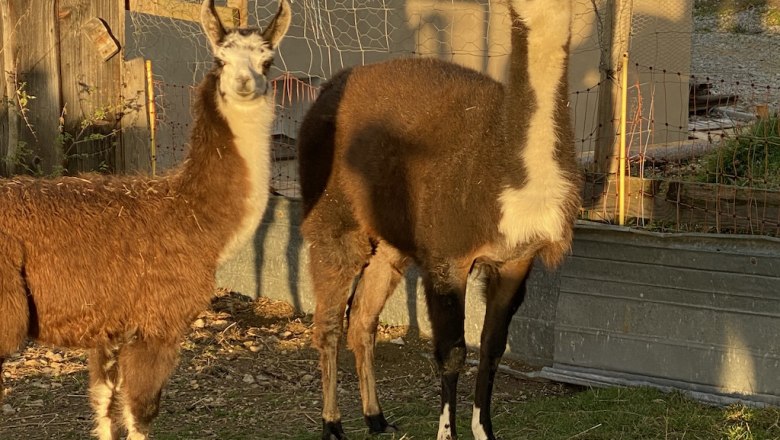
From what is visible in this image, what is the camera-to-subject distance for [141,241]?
466 centimetres

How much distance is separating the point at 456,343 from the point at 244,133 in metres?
1.66

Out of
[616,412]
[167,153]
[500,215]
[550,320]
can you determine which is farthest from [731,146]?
[167,153]

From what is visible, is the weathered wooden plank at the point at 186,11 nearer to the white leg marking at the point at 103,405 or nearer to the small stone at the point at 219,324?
the small stone at the point at 219,324

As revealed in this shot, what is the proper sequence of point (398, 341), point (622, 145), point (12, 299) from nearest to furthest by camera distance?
1. point (12, 299)
2. point (622, 145)
3. point (398, 341)

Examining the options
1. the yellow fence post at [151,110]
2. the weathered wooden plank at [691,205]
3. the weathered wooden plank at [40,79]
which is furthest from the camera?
the yellow fence post at [151,110]

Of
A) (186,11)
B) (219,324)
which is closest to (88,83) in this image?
(186,11)

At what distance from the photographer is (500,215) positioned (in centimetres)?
506

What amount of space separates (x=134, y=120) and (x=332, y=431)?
12.6ft

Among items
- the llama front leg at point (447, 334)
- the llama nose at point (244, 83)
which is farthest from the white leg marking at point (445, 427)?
the llama nose at point (244, 83)

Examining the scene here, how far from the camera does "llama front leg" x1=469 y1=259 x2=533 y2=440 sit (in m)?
5.47

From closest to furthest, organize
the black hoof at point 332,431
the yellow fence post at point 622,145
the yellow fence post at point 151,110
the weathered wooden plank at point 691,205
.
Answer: the black hoof at point 332,431 < the weathered wooden plank at point 691,205 < the yellow fence post at point 622,145 < the yellow fence post at point 151,110

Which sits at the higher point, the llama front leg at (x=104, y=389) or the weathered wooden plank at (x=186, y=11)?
the weathered wooden plank at (x=186, y=11)

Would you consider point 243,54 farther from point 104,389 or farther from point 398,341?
point 398,341

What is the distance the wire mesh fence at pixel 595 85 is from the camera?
22.0 ft
